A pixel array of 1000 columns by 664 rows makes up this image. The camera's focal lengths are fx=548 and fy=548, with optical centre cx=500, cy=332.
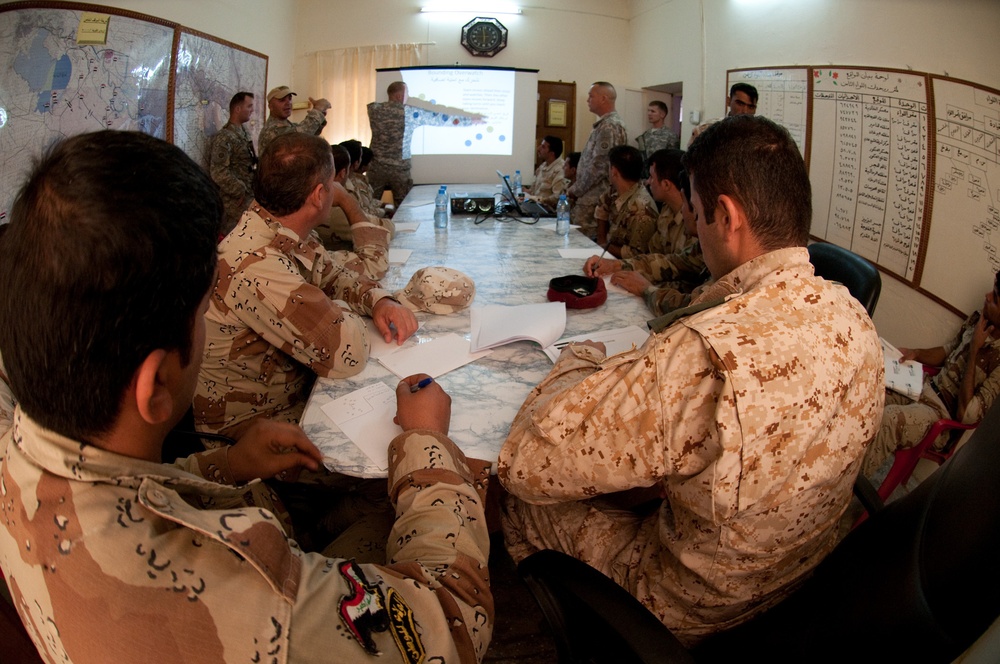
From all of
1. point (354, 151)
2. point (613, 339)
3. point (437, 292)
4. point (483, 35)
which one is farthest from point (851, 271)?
point (483, 35)

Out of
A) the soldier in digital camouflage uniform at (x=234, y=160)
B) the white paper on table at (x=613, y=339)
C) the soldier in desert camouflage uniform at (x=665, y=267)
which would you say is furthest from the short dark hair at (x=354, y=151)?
the white paper on table at (x=613, y=339)

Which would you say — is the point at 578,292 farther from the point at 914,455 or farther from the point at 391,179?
the point at 391,179

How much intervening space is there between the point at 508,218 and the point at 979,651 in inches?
132

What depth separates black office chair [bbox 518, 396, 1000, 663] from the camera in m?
0.66

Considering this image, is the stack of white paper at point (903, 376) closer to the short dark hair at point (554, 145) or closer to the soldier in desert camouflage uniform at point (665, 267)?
the soldier in desert camouflage uniform at point (665, 267)

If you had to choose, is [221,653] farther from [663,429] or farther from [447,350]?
[447,350]

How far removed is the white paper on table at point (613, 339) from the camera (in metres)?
1.58

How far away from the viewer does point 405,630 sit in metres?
0.57

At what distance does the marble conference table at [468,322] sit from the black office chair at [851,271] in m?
0.65

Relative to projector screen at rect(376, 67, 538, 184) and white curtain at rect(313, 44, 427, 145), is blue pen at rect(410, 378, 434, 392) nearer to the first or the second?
projector screen at rect(376, 67, 538, 184)

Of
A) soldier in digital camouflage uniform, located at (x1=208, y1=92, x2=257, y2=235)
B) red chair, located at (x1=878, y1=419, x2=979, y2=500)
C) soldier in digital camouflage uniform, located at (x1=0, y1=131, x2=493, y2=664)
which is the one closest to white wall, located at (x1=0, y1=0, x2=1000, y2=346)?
soldier in digital camouflage uniform, located at (x1=208, y1=92, x2=257, y2=235)

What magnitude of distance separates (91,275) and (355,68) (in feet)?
26.1

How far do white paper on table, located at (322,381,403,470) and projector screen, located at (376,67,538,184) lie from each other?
5719 mm

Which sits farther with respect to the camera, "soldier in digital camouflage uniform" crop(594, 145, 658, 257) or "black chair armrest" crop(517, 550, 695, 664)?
"soldier in digital camouflage uniform" crop(594, 145, 658, 257)
